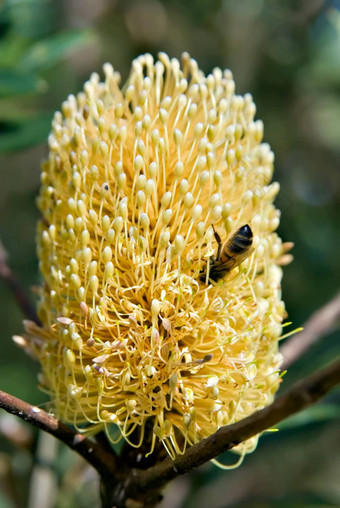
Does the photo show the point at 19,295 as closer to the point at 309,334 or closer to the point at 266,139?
the point at 309,334

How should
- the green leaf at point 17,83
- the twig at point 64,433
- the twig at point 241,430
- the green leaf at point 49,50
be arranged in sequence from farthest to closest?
the green leaf at point 49,50, the green leaf at point 17,83, the twig at point 64,433, the twig at point 241,430

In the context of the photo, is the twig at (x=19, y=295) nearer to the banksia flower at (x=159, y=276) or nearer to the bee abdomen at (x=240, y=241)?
the banksia flower at (x=159, y=276)

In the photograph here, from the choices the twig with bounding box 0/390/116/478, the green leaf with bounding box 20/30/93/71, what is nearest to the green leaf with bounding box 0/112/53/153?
the green leaf with bounding box 20/30/93/71

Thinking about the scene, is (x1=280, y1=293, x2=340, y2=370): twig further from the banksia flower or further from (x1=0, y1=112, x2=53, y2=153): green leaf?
(x1=0, y1=112, x2=53, y2=153): green leaf

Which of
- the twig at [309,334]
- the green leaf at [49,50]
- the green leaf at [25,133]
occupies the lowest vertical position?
the twig at [309,334]

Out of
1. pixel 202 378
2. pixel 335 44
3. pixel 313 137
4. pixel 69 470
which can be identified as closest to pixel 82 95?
pixel 202 378

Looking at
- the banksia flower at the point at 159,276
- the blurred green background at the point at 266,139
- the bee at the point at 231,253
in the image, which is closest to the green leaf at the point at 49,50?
the blurred green background at the point at 266,139

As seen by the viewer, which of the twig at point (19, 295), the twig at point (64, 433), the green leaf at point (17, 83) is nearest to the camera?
the twig at point (64, 433)
